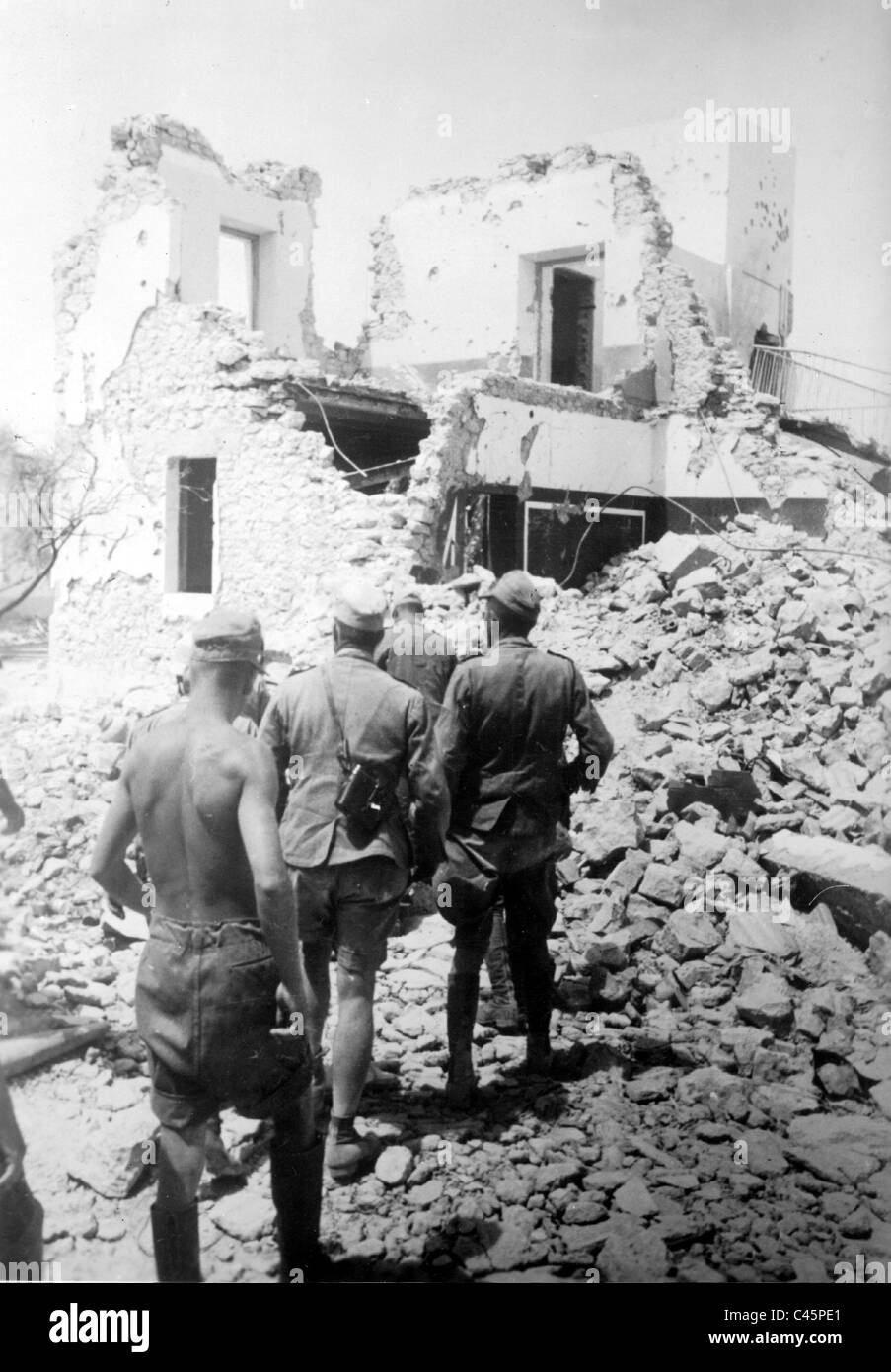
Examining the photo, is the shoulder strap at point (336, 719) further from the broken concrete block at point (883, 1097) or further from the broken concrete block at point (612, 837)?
the broken concrete block at point (612, 837)

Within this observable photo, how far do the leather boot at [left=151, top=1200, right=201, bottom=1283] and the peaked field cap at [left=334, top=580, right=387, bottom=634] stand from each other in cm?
182

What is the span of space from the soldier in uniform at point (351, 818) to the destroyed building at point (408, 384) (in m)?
5.25

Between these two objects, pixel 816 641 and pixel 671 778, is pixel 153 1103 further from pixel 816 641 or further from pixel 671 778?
pixel 816 641

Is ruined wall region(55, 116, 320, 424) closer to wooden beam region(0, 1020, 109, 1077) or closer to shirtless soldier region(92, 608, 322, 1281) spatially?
wooden beam region(0, 1020, 109, 1077)

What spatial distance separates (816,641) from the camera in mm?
7902

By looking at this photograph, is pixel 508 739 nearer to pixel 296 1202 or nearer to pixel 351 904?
pixel 351 904

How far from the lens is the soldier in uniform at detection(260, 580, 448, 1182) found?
3.52 m

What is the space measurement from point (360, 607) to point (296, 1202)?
181 centimetres

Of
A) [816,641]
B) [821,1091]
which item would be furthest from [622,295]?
[821,1091]

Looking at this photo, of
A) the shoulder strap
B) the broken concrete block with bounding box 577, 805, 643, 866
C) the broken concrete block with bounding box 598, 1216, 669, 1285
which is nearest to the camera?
the broken concrete block with bounding box 598, 1216, 669, 1285

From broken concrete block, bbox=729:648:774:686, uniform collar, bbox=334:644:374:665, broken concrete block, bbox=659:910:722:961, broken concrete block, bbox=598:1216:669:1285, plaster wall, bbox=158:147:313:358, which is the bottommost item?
broken concrete block, bbox=598:1216:669:1285

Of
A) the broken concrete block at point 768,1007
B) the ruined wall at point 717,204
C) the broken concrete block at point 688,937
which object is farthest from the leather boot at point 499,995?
the ruined wall at point 717,204

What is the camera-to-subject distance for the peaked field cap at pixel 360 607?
3.70m

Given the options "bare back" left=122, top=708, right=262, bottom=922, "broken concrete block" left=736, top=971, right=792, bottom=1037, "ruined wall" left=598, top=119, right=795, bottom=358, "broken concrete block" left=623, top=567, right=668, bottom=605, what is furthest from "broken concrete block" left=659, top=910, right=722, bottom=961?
"ruined wall" left=598, top=119, right=795, bottom=358
